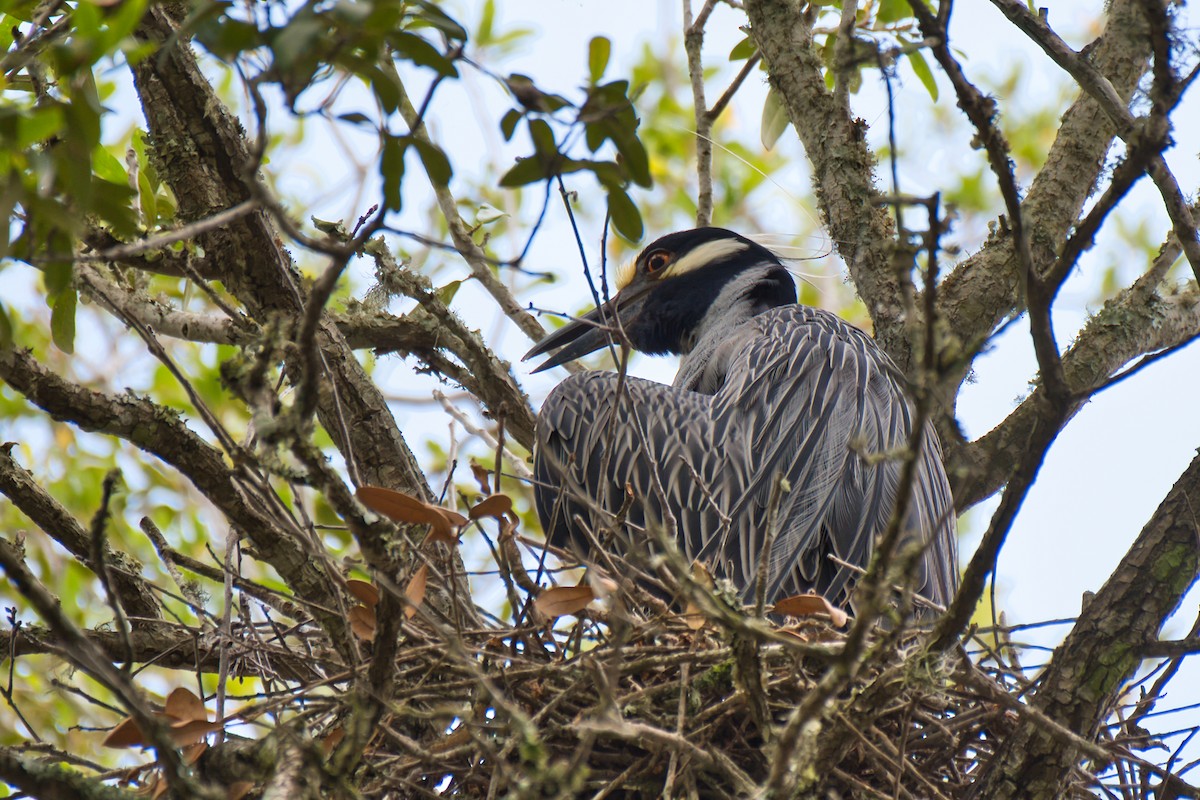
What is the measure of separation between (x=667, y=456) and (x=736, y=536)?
13.0 inches

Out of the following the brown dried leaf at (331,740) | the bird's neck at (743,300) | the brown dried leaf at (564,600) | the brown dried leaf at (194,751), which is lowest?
the brown dried leaf at (194,751)

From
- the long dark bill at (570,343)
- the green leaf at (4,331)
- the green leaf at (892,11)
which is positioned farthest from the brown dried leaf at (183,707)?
the green leaf at (892,11)

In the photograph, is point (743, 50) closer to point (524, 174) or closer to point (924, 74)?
point (924, 74)

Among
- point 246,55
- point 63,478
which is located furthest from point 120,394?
point 63,478

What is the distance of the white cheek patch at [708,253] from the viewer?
4.62 meters

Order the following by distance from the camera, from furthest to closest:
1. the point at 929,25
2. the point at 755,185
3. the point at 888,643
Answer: the point at 755,185 → the point at 929,25 → the point at 888,643

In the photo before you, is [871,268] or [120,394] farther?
[871,268]

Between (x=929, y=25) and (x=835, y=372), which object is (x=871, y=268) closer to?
(x=835, y=372)

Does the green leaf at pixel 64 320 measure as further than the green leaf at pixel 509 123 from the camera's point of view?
Yes

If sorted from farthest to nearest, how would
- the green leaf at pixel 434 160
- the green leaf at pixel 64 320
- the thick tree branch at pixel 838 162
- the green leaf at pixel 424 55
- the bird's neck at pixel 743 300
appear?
the bird's neck at pixel 743 300 < the thick tree branch at pixel 838 162 < the green leaf at pixel 64 320 < the green leaf at pixel 434 160 < the green leaf at pixel 424 55

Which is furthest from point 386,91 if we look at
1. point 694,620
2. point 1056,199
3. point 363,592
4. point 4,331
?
point 1056,199

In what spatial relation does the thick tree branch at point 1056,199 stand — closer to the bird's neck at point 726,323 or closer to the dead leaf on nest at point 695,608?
the bird's neck at point 726,323

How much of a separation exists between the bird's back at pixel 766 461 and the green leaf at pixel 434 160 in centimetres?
120

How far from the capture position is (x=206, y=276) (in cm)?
315
